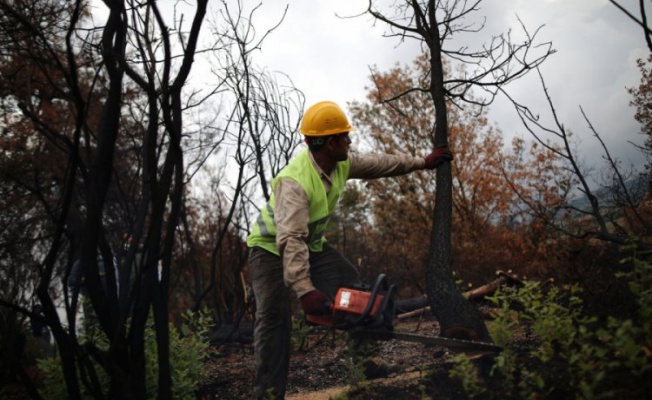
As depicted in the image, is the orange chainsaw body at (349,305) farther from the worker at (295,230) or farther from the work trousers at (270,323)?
the work trousers at (270,323)

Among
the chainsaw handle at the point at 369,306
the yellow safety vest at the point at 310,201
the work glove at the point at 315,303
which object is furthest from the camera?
the yellow safety vest at the point at 310,201

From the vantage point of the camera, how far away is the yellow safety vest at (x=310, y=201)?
140 inches

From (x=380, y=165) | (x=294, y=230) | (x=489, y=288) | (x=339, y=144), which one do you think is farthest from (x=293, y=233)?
(x=489, y=288)

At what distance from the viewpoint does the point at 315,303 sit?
3.19 m

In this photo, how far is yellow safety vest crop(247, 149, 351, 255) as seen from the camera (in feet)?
11.7

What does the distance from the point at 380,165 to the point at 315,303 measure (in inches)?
58.2

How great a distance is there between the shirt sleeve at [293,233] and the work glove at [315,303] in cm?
3

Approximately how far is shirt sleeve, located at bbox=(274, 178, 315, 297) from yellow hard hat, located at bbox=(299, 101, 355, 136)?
47cm

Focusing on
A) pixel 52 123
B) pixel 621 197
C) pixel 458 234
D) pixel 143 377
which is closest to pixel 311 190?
pixel 143 377

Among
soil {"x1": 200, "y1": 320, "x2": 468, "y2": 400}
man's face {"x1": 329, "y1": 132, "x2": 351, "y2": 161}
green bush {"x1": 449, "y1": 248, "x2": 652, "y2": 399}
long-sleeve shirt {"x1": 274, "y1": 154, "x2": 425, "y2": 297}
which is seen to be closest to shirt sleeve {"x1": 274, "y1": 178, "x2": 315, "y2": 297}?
long-sleeve shirt {"x1": 274, "y1": 154, "x2": 425, "y2": 297}

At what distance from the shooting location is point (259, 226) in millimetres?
3877

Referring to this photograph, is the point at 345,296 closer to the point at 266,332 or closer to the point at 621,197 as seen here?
the point at 266,332

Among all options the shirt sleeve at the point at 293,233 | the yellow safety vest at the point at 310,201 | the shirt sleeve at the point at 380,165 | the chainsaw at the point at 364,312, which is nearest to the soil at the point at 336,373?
the chainsaw at the point at 364,312

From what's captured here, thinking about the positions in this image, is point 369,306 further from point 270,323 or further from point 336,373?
point 336,373
